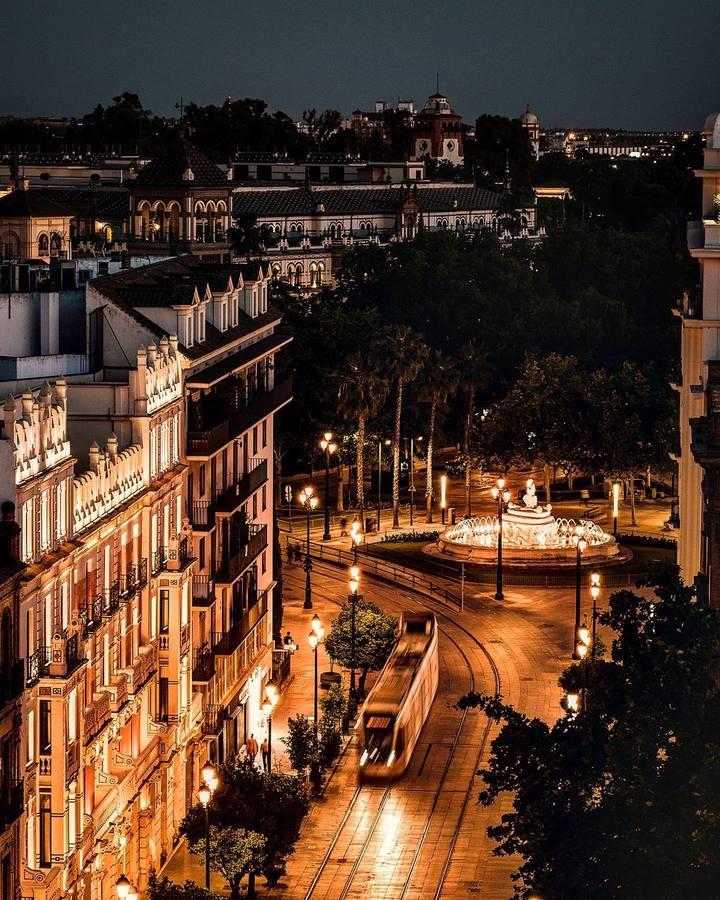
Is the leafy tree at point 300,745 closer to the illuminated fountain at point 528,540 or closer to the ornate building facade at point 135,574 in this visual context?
the ornate building facade at point 135,574

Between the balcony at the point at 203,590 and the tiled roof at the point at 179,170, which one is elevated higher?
the tiled roof at the point at 179,170

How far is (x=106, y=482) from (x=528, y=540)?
184ft

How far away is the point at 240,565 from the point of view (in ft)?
277

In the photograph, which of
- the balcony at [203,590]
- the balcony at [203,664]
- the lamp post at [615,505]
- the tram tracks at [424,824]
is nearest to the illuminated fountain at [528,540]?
the lamp post at [615,505]

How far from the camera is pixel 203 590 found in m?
79.2

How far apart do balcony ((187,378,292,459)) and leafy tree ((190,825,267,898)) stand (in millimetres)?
13197

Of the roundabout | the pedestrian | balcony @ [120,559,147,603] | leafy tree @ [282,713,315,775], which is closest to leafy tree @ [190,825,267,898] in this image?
balcony @ [120,559,147,603]

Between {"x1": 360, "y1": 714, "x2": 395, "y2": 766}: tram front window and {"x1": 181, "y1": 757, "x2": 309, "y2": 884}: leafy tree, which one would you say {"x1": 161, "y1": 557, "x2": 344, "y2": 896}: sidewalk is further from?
{"x1": 360, "y1": 714, "x2": 395, "y2": 766}: tram front window

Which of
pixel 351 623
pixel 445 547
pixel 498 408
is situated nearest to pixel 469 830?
pixel 351 623

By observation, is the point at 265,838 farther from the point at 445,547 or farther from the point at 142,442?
the point at 445,547

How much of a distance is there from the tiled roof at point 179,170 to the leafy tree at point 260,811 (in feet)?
168

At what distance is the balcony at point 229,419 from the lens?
78250 mm

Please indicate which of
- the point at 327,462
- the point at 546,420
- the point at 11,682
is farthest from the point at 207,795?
the point at 546,420

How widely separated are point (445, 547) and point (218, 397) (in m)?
39.7
